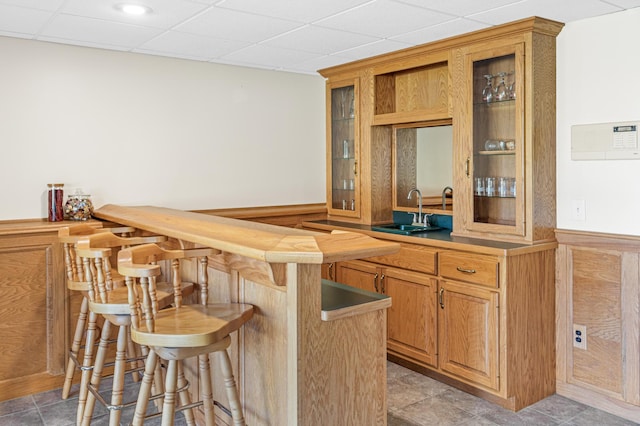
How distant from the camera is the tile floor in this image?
3.02 meters

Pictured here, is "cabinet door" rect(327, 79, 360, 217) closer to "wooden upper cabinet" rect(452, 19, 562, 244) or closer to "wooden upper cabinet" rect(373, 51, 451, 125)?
"wooden upper cabinet" rect(373, 51, 451, 125)

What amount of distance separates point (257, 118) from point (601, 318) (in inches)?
117

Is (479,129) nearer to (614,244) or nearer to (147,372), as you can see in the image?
(614,244)

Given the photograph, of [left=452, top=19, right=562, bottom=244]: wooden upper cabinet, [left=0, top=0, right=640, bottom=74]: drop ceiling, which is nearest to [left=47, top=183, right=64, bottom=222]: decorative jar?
[left=0, top=0, right=640, bottom=74]: drop ceiling

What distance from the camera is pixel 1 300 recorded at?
333 centimetres

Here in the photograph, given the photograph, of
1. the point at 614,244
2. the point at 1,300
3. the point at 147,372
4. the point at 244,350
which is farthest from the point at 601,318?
the point at 1,300

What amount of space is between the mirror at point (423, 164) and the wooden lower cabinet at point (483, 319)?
0.65 m

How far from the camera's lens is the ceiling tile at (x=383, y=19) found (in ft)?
9.68

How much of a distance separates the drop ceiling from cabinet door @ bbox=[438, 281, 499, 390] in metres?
1.58

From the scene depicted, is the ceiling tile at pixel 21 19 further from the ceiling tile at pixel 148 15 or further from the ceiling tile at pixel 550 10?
the ceiling tile at pixel 550 10

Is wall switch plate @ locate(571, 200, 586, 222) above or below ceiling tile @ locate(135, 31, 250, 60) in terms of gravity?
below

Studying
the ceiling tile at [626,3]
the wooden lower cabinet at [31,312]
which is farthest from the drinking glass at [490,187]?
the wooden lower cabinet at [31,312]

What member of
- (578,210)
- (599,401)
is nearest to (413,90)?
(578,210)

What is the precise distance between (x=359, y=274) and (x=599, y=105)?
1943 millimetres
